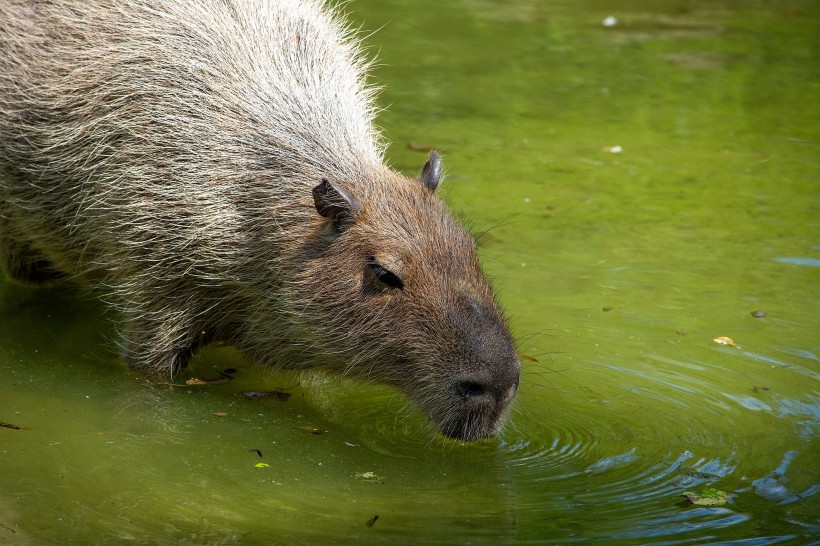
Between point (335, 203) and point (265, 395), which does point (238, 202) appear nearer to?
point (335, 203)

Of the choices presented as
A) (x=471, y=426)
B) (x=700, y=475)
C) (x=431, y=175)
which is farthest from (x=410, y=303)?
(x=700, y=475)

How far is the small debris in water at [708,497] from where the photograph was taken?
546 centimetres

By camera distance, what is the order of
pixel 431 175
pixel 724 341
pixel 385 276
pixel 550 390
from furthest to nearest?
pixel 724 341
pixel 550 390
pixel 431 175
pixel 385 276

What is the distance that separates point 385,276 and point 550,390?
4.54 feet

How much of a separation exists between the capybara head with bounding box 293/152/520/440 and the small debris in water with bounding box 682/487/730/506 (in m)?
0.98

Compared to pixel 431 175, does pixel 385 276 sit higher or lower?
lower

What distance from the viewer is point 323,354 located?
6.30 meters

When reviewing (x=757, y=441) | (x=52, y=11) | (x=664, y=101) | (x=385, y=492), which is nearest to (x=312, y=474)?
(x=385, y=492)

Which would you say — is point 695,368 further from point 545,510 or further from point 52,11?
point 52,11

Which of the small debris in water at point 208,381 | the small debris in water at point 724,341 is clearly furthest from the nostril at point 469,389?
the small debris in water at point 724,341

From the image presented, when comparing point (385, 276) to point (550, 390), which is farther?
point (550, 390)

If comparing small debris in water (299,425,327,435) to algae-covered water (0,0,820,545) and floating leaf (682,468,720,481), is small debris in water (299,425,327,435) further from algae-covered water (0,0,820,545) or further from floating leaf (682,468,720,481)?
floating leaf (682,468,720,481)

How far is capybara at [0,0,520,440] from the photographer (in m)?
5.87

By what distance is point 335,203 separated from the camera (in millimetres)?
6074
